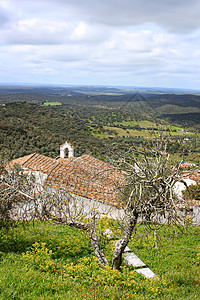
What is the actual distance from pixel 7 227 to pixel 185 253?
641cm

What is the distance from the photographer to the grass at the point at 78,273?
208 inches

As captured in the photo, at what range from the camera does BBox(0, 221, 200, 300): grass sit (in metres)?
5.28

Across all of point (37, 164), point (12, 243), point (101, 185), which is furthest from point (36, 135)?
point (12, 243)

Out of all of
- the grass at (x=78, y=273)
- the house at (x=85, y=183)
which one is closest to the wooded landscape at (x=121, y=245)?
the grass at (x=78, y=273)

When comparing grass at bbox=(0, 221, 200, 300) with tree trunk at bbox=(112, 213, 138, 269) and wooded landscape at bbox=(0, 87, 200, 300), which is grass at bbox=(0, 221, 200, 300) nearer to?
wooded landscape at bbox=(0, 87, 200, 300)

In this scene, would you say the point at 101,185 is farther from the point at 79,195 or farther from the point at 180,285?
the point at 180,285

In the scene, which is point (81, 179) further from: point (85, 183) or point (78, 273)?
point (78, 273)

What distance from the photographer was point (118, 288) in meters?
5.72

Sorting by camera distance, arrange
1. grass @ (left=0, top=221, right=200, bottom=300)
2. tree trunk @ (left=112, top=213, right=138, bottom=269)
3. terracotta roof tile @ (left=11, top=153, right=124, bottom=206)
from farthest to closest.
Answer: terracotta roof tile @ (left=11, top=153, right=124, bottom=206) → tree trunk @ (left=112, top=213, right=138, bottom=269) → grass @ (left=0, top=221, right=200, bottom=300)

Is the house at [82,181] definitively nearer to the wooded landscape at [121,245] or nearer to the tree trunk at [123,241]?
the wooded landscape at [121,245]

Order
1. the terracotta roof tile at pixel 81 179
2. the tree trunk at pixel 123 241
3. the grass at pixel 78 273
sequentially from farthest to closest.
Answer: the terracotta roof tile at pixel 81 179 → the tree trunk at pixel 123 241 → the grass at pixel 78 273

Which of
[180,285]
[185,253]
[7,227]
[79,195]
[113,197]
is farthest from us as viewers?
[113,197]

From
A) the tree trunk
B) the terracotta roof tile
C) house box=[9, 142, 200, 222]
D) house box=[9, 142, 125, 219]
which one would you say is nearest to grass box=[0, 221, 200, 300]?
the tree trunk

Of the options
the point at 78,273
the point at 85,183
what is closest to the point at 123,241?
the point at 78,273
